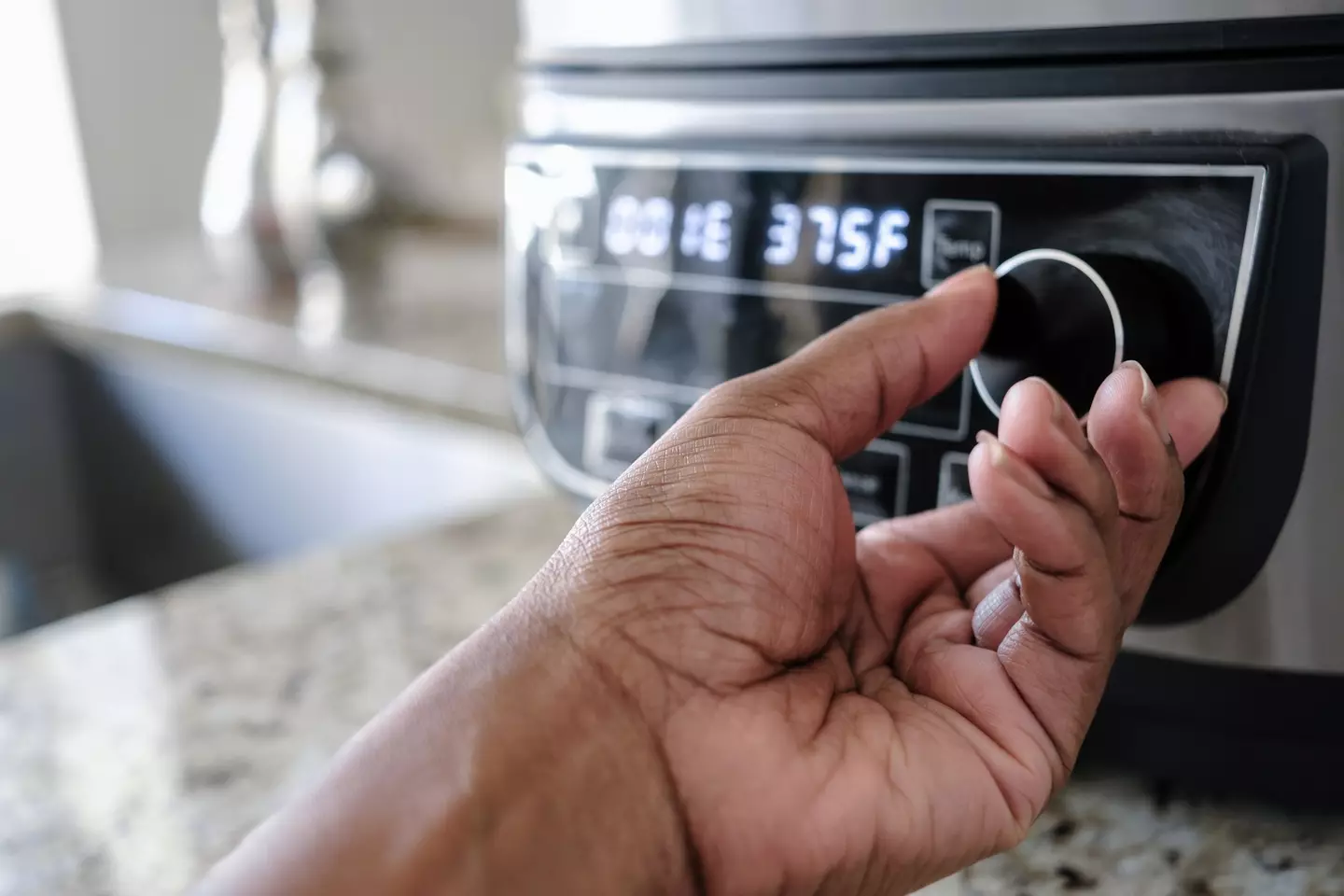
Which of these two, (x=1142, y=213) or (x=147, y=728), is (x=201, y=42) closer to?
(x=147, y=728)

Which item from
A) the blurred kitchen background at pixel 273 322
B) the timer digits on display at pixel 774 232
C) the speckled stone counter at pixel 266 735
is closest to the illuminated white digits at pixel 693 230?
the timer digits on display at pixel 774 232

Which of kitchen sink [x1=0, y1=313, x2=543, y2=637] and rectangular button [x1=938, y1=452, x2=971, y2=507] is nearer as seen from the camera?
rectangular button [x1=938, y1=452, x2=971, y2=507]

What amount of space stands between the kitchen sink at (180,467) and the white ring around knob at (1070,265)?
0.57 meters

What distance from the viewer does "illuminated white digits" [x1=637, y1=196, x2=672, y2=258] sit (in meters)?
0.44

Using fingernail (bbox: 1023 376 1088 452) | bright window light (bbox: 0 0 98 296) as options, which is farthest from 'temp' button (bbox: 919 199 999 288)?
bright window light (bbox: 0 0 98 296)

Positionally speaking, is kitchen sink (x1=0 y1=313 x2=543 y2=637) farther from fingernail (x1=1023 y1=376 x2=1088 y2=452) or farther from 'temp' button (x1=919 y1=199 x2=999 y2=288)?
fingernail (x1=1023 y1=376 x2=1088 y2=452)

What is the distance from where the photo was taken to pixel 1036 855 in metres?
0.40

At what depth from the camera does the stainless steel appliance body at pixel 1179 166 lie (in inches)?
12.2

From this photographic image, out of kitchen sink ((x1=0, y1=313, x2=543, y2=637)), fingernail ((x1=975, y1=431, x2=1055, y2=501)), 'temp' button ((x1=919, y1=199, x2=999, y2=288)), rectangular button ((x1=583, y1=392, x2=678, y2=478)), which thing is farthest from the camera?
kitchen sink ((x1=0, y1=313, x2=543, y2=637))

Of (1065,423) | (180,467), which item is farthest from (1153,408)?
(180,467)

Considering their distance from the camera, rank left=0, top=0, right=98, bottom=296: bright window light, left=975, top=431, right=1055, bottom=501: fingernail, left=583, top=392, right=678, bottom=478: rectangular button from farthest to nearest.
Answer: left=0, top=0, right=98, bottom=296: bright window light < left=583, top=392, right=678, bottom=478: rectangular button < left=975, top=431, right=1055, bottom=501: fingernail

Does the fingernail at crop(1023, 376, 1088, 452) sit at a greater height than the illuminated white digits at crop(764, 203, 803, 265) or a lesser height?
lesser

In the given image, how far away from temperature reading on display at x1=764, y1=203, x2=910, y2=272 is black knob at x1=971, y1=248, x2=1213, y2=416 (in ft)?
0.14

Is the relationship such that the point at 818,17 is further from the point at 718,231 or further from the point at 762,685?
the point at 762,685
